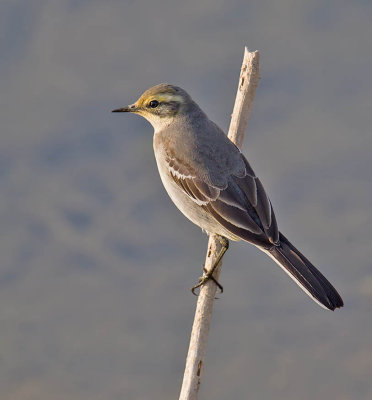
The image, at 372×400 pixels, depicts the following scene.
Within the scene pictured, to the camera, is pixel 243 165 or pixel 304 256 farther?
pixel 243 165

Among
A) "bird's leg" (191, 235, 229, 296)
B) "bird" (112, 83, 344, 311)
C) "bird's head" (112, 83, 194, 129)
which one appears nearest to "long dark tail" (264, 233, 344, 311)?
"bird" (112, 83, 344, 311)

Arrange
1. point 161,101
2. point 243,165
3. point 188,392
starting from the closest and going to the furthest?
point 188,392, point 243,165, point 161,101

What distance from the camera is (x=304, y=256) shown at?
662cm

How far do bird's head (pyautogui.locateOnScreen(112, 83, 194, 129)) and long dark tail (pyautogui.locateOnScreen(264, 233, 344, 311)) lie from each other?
2093mm

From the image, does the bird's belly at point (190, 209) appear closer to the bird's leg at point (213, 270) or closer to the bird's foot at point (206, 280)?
the bird's leg at point (213, 270)

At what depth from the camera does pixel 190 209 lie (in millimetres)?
6988

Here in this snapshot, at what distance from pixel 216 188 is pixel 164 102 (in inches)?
55.5

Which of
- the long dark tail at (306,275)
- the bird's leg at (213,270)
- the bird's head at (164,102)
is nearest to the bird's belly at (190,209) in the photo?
the bird's leg at (213,270)

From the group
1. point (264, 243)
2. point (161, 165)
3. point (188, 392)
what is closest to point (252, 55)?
point (161, 165)

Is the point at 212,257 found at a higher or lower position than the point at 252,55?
lower

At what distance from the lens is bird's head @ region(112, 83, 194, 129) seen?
24.9 feet

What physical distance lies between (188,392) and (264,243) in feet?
5.49

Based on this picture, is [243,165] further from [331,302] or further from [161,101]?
[331,302]

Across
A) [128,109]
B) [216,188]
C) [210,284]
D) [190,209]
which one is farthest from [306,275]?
[128,109]
